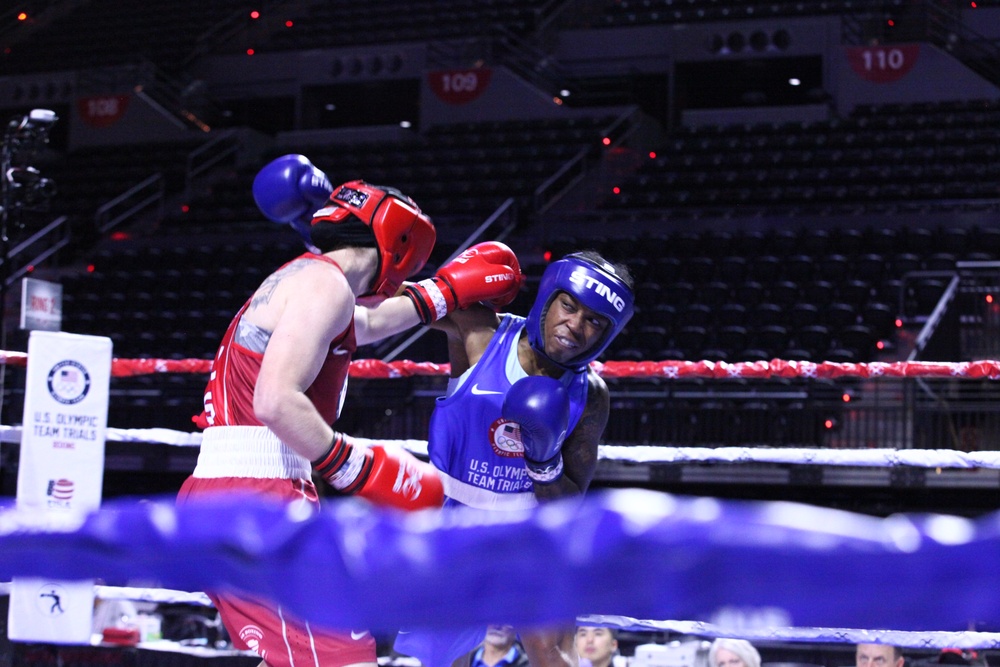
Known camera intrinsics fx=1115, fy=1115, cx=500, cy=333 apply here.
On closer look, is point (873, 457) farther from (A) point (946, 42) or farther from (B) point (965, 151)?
(A) point (946, 42)

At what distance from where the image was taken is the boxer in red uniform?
1785 millimetres

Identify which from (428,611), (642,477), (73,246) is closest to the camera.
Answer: (428,611)

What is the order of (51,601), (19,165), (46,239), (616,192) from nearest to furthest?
(51,601), (19,165), (616,192), (46,239)

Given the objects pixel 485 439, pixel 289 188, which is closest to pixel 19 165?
pixel 289 188

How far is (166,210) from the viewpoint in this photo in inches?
550

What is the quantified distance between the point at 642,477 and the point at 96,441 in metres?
4.18

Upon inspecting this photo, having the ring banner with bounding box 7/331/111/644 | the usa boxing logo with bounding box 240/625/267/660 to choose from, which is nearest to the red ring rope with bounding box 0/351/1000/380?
the ring banner with bounding box 7/331/111/644

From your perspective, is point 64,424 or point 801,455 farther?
point 64,424

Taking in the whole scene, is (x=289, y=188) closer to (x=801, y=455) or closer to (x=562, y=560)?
(x=801, y=455)

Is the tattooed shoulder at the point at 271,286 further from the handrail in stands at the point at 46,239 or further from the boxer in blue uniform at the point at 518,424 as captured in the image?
the handrail in stands at the point at 46,239

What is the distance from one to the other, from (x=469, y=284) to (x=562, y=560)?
5.91ft

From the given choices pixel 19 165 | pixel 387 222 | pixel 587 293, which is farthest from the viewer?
pixel 19 165

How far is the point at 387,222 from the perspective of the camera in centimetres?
213

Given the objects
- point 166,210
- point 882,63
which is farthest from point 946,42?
point 166,210
